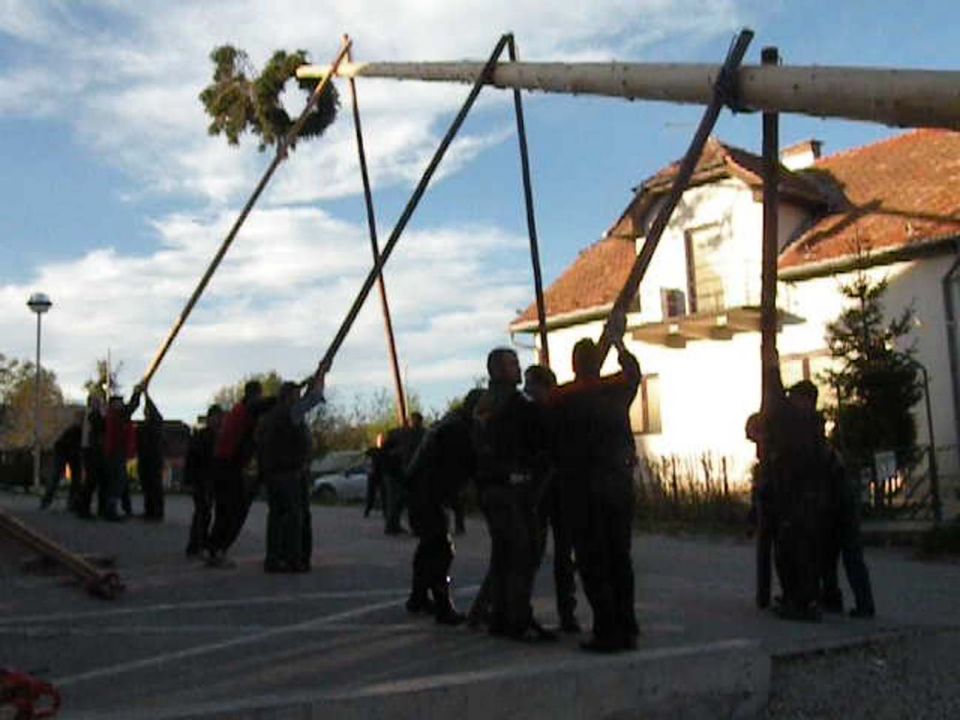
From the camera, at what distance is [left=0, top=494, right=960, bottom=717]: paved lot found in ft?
22.3

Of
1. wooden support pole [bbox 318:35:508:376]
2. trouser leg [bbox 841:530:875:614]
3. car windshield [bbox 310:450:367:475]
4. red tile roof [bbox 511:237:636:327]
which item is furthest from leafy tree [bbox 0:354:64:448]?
trouser leg [bbox 841:530:875:614]

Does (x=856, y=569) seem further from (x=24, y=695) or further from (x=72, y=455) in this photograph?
(x=72, y=455)

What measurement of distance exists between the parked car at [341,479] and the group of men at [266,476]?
16.6 meters

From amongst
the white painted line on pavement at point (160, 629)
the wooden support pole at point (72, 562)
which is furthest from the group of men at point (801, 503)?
→ the wooden support pole at point (72, 562)

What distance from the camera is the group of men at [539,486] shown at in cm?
727

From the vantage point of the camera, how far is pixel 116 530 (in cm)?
1536

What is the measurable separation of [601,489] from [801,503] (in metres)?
2.67

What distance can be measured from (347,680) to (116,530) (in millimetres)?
9500

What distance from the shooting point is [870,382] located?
1994 cm

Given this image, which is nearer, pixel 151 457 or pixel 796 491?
pixel 796 491

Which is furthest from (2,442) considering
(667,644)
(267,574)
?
(667,644)

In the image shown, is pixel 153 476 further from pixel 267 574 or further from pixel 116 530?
pixel 267 574

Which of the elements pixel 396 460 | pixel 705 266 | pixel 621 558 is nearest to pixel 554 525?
pixel 621 558

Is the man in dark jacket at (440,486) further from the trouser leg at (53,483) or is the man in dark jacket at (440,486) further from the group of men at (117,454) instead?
the trouser leg at (53,483)
